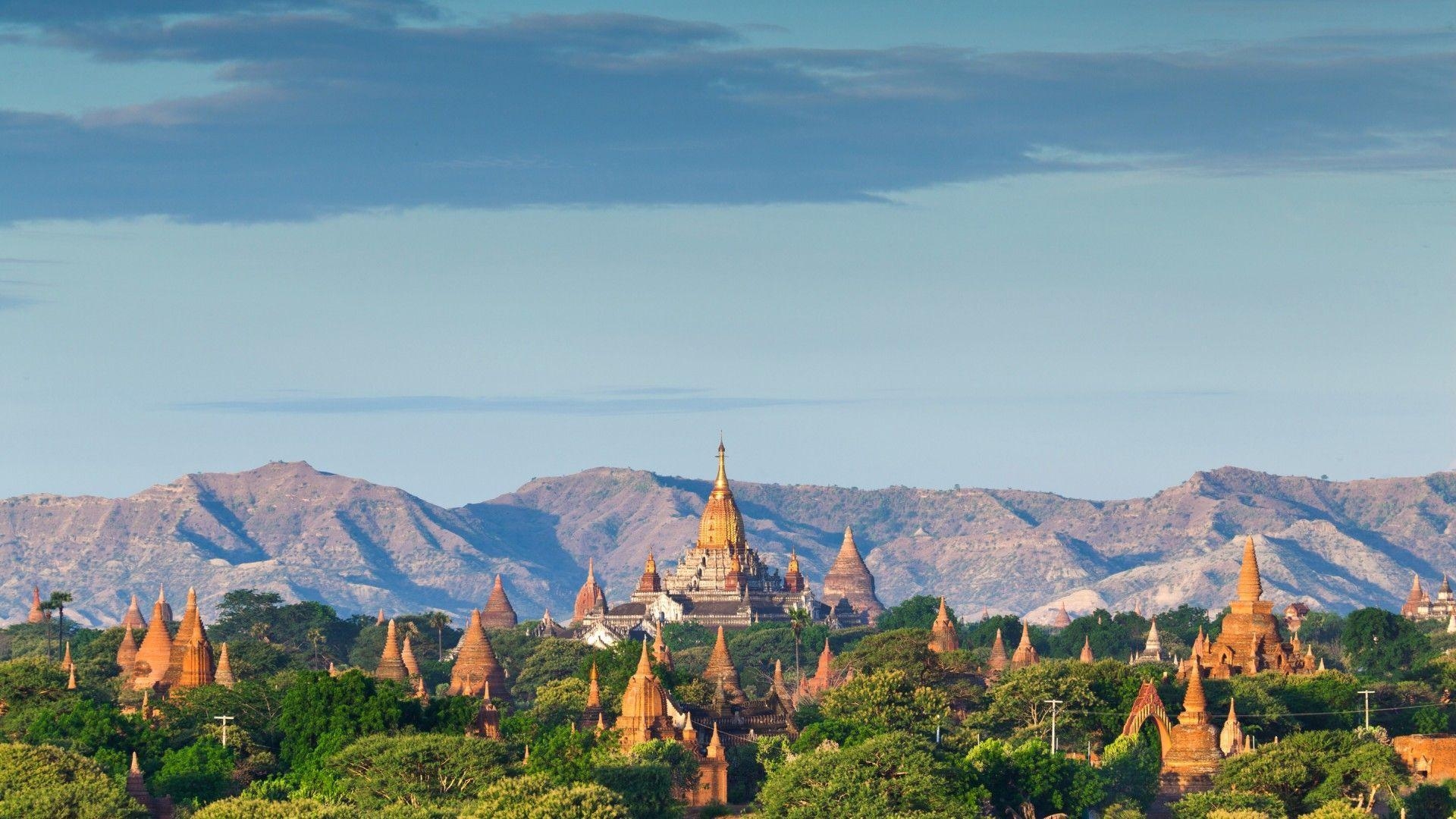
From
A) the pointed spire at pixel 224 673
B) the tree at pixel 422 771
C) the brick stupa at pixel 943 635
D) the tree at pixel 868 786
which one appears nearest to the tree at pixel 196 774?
the tree at pixel 422 771

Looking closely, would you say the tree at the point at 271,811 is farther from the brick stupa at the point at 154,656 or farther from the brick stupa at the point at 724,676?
the brick stupa at the point at 154,656

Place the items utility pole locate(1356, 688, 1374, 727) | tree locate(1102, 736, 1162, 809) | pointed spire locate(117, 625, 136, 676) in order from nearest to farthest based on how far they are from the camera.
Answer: tree locate(1102, 736, 1162, 809)
utility pole locate(1356, 688, 1374, 727)
pointed spire locate(117, 625, 136, 676)

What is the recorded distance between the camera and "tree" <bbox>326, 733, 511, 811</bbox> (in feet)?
385

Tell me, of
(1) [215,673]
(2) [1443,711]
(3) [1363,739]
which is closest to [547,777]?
(3) [1363,739]

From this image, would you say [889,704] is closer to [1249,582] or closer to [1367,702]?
[1367,702]

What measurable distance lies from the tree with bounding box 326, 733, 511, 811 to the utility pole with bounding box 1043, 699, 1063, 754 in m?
23.7

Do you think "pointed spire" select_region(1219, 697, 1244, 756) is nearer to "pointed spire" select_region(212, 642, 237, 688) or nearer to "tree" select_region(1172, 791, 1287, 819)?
"tree" select_region(1172, 791, 1287, 819)

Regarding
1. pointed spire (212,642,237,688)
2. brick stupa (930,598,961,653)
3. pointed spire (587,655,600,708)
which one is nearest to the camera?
pointed spire (587,655,600,708)

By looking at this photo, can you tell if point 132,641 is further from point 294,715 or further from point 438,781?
point 438,781

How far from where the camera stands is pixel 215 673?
508ft

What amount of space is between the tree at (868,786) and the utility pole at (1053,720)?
15.8 meters

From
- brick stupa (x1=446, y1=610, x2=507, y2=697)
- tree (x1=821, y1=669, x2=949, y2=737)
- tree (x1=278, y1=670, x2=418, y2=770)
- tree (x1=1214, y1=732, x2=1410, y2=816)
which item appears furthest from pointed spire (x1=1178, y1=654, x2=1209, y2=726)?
brick stupa (x1=446, y1=610, x2=507, y2=697)

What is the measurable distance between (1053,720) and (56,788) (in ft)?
139

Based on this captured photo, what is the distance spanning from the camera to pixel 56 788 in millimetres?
112688
